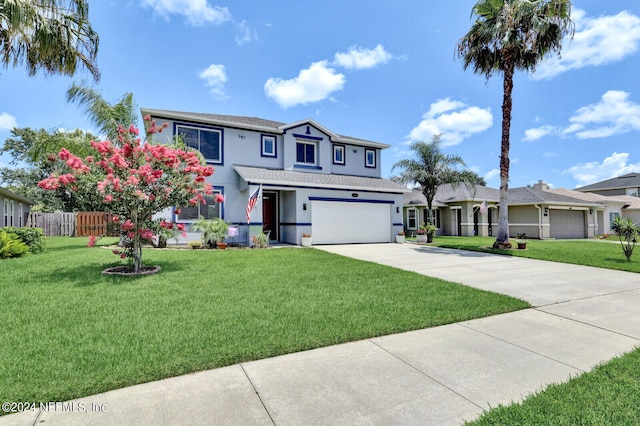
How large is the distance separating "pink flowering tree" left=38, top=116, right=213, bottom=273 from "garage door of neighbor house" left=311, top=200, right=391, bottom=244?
842 centimetres

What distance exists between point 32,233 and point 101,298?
7.96 m

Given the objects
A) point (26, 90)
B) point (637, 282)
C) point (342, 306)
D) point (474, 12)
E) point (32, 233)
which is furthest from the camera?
point (474, 12)

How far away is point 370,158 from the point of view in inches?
778

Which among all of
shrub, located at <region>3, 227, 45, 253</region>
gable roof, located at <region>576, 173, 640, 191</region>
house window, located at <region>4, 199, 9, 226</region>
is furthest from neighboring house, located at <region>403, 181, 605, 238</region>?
house window, located at <region>4, 199, 9, 226</region>

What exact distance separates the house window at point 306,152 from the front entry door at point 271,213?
2534 mm

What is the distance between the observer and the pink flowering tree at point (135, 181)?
6.95m

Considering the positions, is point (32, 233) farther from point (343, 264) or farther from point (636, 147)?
point (636, 147)

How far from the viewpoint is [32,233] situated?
34.7 ft

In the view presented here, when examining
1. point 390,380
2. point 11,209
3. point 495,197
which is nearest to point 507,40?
point 495,197

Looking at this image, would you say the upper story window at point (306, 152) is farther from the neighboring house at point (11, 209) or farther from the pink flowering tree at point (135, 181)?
the neighboring house at point (11, 209)

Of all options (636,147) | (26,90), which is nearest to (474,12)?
(26,90)

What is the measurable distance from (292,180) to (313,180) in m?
1.22

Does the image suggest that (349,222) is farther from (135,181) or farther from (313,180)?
(135,181)

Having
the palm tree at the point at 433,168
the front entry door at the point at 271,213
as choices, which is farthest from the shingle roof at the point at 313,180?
the palm tree at the point at 433,168
